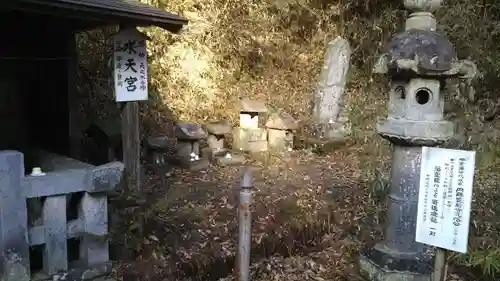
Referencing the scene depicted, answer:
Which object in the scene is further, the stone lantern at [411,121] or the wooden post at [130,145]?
the wooden post at [130,145]

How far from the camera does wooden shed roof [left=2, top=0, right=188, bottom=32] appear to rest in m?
3.63

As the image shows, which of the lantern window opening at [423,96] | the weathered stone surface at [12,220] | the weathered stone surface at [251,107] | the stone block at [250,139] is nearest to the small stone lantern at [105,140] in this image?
the stone block at [250,139]

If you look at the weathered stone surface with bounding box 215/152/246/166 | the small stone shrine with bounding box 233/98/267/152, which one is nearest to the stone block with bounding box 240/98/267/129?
the small stone shrine with bounding box 233/98/267/152

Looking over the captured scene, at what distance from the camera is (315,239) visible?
5730mm

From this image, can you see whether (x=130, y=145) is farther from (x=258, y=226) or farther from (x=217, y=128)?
(x=217, y=128)

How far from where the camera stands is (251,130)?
867 cm

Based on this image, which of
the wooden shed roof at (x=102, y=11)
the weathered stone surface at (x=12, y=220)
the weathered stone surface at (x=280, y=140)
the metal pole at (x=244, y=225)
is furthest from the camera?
the weathered stone surface at (x=280, y=140)

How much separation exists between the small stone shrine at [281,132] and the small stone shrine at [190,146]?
155 centimetres

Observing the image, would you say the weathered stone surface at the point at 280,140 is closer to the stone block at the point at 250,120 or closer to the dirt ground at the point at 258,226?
the stone block at the point at 250,120

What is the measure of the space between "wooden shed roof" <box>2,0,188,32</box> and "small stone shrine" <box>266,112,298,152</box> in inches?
163

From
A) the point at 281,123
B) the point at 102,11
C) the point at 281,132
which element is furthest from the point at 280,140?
the point at 102,11

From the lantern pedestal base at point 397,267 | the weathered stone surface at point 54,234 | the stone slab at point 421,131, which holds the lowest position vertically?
the lantern pedestal base at point 397,267

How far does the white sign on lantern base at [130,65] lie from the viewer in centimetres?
513

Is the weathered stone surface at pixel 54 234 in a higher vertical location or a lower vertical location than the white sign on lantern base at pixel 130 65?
lower
